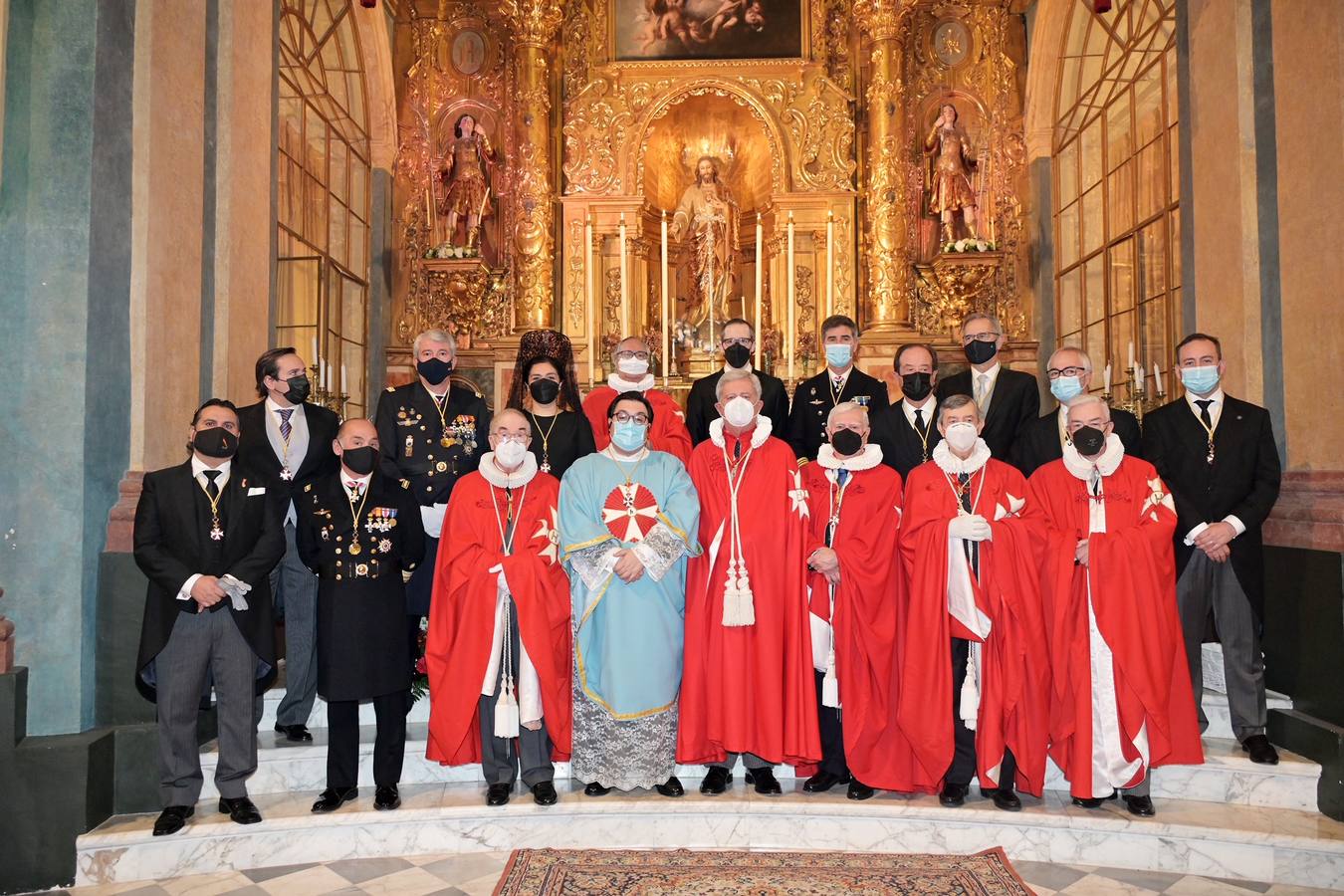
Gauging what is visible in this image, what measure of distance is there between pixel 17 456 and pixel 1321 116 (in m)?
6.45

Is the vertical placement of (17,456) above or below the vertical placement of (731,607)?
above

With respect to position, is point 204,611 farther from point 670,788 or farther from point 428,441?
point 670,788

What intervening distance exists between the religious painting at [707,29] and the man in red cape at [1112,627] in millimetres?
7376

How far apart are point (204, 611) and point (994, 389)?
4.03 meters

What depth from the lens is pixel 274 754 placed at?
502 cm

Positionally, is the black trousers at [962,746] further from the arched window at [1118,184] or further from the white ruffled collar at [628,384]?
the arched window at [1118,184]

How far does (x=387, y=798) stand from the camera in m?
4.69

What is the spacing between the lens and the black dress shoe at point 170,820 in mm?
4473

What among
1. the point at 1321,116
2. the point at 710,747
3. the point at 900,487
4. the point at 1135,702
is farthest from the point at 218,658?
the point at 1321,116

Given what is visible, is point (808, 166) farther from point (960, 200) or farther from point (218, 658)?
point (218, 658)

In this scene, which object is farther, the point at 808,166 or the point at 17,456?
the point at 808,166

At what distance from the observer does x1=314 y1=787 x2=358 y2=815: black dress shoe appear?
464cm

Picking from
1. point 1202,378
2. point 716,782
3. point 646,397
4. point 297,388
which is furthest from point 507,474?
point 1202,378

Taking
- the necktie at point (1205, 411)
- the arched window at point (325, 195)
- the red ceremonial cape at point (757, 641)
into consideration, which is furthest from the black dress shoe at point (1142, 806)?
the arched window at point (325, 195)
